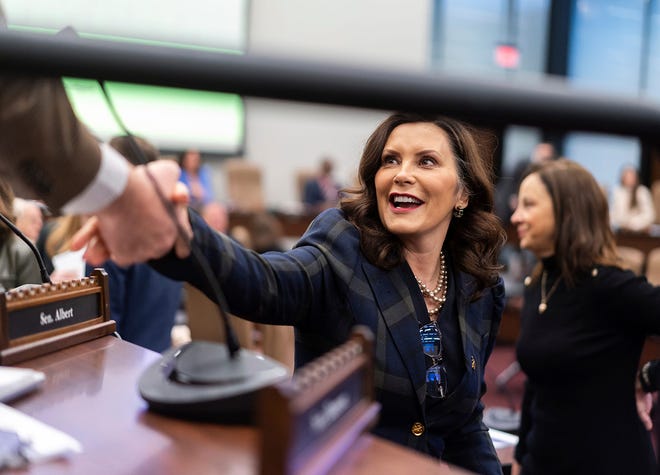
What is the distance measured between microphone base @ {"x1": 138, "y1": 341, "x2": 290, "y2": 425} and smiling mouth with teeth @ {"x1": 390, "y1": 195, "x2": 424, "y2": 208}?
887 millimetres

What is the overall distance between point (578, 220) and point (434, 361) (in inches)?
50.2

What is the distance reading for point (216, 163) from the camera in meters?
9.42

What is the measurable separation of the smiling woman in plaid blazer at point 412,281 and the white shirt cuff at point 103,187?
17.3 inches

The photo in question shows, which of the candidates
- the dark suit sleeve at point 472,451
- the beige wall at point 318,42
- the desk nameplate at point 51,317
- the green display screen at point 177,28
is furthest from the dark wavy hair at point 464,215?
the beige wall at point 318,42

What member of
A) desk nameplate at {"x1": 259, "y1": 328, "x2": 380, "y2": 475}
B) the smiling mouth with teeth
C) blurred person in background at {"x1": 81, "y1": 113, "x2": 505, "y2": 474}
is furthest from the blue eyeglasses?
desk nameplate at {"x1": 259, "y1": 328, "x2": 380, "y2": 475}

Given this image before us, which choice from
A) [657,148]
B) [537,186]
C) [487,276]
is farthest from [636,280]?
[657,148]

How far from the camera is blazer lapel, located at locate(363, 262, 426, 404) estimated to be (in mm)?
1384

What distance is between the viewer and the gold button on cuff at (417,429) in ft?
4.54

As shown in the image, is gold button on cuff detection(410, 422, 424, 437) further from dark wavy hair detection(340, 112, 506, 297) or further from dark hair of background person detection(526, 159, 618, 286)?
dark hair of background person detection(526, 159, 618, 286)

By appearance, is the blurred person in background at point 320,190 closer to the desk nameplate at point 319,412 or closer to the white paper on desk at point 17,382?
the white paper on desk at point 17,382

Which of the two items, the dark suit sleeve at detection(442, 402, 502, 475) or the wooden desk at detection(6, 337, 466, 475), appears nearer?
the wooden desk at detection(6, 337, 466, 475)

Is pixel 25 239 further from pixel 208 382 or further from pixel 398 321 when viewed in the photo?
pixel 398 321

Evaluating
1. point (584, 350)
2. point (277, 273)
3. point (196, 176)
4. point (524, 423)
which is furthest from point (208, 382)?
point (196, 176)

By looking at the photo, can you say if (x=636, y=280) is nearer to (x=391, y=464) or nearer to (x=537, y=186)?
(x=537, y=186)
